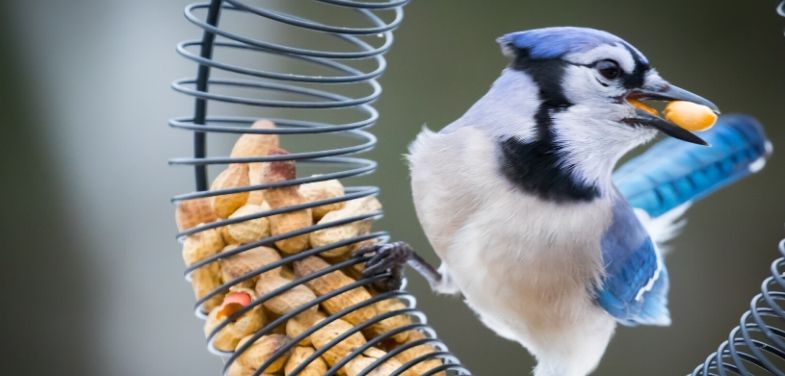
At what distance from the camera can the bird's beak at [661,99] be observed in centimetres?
140

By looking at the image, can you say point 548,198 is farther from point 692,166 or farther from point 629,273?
point 692,166

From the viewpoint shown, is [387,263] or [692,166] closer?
[387,263]

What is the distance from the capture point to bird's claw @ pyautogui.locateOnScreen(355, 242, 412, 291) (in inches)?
55.4

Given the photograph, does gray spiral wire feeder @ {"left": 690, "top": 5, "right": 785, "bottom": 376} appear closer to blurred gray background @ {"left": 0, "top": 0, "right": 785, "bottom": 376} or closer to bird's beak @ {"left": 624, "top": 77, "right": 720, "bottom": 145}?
bird's beak @ {"left": 624, "top": 77, "right": 720, "bottom": 145}

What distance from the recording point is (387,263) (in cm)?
141

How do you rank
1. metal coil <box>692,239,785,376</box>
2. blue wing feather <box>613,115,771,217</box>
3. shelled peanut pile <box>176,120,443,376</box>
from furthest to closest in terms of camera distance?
1. blue wing feather <box>613,115,771,217</box>
2. shelled peanut pile <box>176,120,443,376</box>
3. metal coil <box>692,239,785,376</box>

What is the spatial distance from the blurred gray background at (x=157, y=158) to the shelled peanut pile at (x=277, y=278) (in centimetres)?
150

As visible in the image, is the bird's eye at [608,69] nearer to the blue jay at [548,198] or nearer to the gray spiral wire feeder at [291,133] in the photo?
the blue jay at [548,198]

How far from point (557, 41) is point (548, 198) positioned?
0.21m

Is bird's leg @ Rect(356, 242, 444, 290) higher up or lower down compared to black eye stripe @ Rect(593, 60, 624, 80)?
lower down

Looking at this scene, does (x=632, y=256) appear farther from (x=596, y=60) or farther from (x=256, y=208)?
(x=256, y=208)

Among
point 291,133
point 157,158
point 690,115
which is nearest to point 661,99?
point 690,115

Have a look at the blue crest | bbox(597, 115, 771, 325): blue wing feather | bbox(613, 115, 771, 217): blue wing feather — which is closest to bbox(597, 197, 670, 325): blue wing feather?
bbox(597, 115, 771, 325): blue wing feather

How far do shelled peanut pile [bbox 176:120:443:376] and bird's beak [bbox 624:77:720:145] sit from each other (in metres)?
0.36
